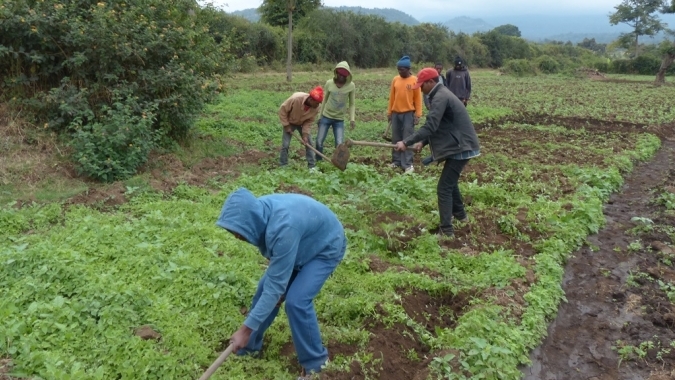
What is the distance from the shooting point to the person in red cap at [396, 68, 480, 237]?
5668mm

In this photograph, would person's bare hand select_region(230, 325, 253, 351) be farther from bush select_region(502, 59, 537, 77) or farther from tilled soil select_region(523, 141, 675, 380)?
bush select_region(502, 59, 537, 77)

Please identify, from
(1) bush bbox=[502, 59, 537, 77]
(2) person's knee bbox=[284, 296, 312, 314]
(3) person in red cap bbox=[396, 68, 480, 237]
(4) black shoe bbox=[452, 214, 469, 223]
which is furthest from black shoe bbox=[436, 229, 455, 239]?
(1) bush bbox=[502, 59, 537, 77]

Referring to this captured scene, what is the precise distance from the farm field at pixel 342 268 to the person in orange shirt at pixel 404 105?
1.78 feet

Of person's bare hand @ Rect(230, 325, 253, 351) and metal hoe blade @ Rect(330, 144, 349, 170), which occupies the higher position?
metal hoe blade @ Rect(330, 144, 349, 170)

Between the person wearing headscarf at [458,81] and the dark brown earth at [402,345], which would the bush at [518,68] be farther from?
the dark brown earth at [402,345]

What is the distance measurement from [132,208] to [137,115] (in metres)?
2.34

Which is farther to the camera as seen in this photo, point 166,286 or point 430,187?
point 430,187

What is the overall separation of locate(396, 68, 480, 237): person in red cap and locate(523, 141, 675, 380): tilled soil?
1.52 meters

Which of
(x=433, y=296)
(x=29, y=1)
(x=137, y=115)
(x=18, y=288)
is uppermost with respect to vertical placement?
(x=29, y=1)

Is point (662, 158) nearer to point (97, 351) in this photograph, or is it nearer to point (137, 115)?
point (137, 115)

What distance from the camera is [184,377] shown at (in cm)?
345

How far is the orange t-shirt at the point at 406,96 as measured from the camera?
8391 millimetres

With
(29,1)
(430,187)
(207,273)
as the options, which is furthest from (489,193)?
(29,1)

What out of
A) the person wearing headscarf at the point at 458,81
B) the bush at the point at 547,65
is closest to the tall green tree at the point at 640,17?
the bush at the point at 547,65
